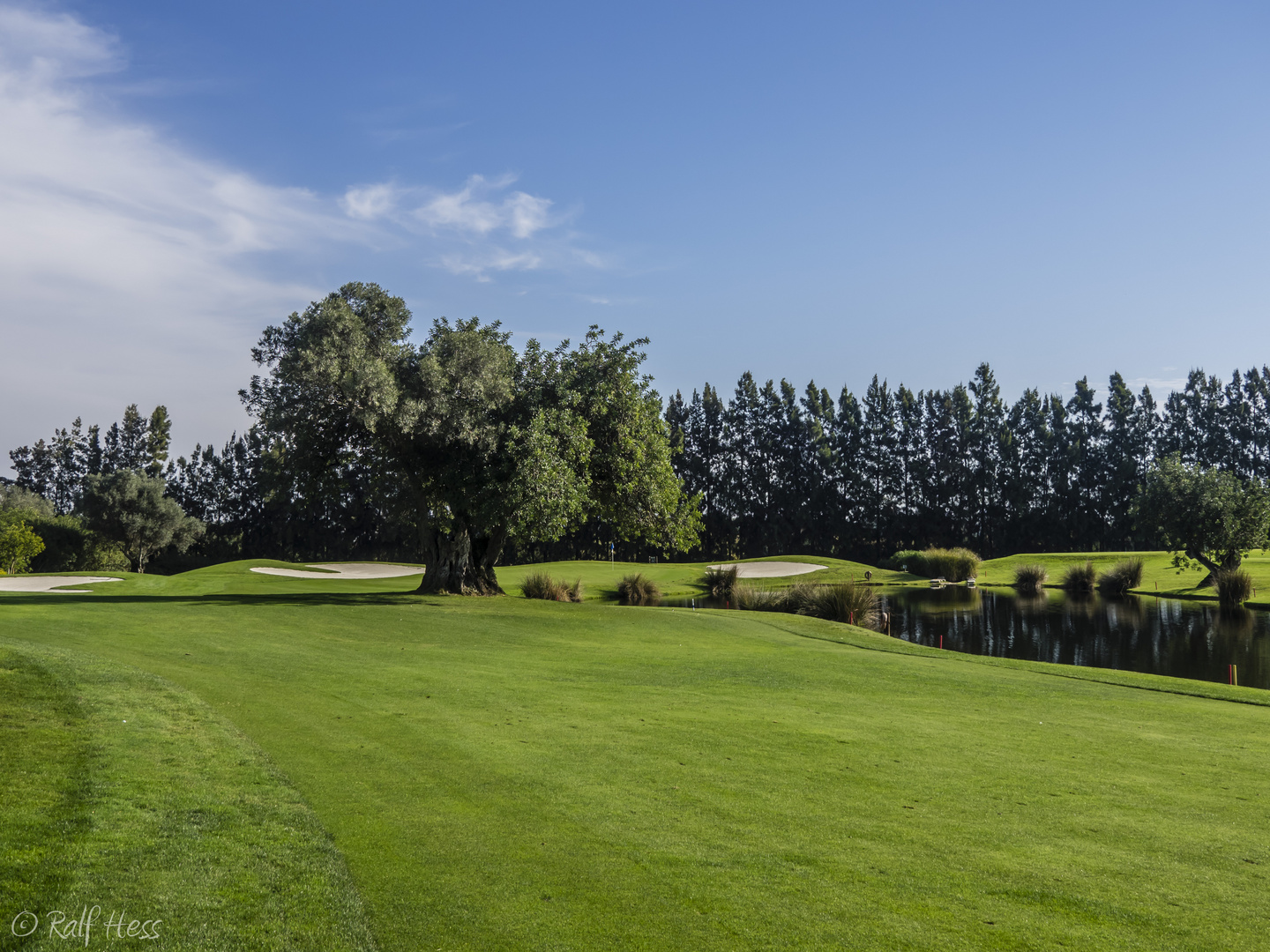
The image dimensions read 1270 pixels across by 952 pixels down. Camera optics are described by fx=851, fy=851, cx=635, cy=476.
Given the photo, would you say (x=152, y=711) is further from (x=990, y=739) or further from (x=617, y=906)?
(x=990, y=739)

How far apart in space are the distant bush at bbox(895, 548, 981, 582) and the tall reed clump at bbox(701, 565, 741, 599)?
18.3 m

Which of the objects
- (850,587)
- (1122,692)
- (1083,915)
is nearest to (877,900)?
(1083,915)

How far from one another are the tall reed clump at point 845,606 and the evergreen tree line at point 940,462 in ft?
158

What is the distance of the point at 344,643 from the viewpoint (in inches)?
661

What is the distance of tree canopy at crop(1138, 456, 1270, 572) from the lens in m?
A: 41.5

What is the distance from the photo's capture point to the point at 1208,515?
4191cm

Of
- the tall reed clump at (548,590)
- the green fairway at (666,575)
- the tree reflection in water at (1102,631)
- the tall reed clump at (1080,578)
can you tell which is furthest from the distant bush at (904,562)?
the tall reed clump at (548,590)

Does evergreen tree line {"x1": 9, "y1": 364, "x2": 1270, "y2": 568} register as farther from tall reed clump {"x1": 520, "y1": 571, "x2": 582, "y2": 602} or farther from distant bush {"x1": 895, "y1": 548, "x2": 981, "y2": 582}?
tall reed clump {"x1": 520, "y1": 571, "x2": 582, "y2": 602}

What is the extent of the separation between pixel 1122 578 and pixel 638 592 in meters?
25.9

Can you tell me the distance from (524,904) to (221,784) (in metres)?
3.28

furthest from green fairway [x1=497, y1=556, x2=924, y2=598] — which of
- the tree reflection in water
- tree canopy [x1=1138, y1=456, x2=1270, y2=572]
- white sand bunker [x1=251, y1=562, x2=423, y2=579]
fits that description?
tree canopy [x1=1138, y1=456, x2=1270, y2=572]

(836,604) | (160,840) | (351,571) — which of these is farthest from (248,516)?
(160,840)

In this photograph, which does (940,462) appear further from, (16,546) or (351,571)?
(16,546)

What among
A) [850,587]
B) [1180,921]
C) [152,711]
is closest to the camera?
[1180,921]
